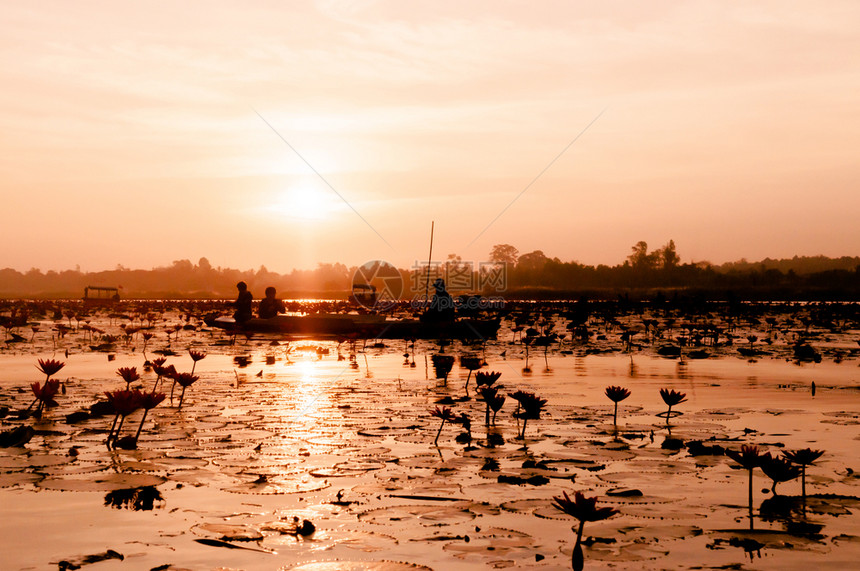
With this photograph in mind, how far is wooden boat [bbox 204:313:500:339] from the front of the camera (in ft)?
95.6

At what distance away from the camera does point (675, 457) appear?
25.1ft

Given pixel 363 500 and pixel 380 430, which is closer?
pixel 363 500

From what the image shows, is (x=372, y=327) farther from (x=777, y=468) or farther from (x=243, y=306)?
(x=777, y=468)

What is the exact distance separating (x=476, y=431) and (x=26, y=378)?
32.3 feet

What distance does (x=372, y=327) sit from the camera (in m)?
29.2

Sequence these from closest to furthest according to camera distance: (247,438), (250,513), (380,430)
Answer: (250,513), (247,438), (380,430)

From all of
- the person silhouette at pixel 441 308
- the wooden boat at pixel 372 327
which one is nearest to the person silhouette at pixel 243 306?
the wooden boat at pixel 372 327

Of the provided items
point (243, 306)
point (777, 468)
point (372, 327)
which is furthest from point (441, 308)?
point (777, 468)

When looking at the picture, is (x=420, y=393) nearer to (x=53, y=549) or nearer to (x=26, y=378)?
(x=26, y=378)

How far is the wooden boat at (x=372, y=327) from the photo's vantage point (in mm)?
29125

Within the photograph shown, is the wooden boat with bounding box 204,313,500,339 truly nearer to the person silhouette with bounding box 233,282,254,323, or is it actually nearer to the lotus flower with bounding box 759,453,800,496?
the person silhouette with bounding box 233,282,254,323

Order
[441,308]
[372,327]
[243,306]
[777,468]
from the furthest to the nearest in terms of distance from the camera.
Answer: [441,308], [243,306], [372,327], [777,468]

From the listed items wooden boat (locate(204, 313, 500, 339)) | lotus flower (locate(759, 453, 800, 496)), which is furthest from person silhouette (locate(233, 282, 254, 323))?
lotus flower (locate(759, 453, 800, 496))

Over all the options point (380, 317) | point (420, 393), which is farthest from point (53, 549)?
point (380, 317)
